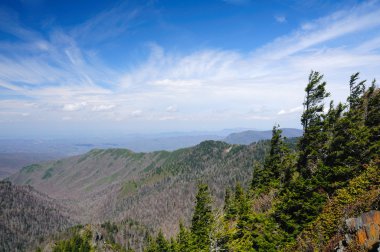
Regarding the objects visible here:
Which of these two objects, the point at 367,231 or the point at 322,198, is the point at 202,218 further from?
the point at 367,231

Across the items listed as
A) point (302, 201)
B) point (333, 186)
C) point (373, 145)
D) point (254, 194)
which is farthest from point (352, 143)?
point (254, 194)

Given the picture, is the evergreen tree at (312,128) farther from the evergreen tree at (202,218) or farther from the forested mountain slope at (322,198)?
the evergreen tree at (202,218)

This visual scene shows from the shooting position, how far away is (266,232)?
3141cm

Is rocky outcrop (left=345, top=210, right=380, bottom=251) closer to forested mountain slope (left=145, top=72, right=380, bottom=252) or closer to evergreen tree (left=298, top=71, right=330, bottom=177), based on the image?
forested mountain slope (left=145, top=72, right=380, bottom=252)

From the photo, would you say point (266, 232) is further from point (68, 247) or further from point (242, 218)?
point (68, 247)

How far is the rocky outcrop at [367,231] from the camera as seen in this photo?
17.6 m

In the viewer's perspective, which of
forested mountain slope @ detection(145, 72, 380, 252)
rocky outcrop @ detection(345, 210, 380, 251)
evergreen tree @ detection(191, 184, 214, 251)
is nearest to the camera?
rocky outcrop @ detection(345, 210, 380, 251)

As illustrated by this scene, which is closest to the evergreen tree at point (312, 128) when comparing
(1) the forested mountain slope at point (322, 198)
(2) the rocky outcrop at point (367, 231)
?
(1) the forested mountain slope at point (322, 198)

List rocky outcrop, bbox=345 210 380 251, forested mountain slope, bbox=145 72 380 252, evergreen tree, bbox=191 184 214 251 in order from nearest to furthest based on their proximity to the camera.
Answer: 1. rocky outcrop, bbox=345 210 380 251
2. forested mountain slope, bbox=145 72 380 252
3. evergreen tree, bbox=191 184 214 251

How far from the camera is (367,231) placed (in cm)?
1812

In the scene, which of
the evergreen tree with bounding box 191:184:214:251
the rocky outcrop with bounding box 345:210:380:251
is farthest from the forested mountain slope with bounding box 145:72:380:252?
the evergreen tree with bounding box 191:184:214:251

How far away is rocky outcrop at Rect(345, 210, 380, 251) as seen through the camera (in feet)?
57.7

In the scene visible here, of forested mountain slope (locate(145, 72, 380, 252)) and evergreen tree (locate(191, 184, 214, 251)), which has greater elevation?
forested mountain slope (locate(145, 72, 380, 252))

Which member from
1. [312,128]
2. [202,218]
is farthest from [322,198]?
[202,218]
